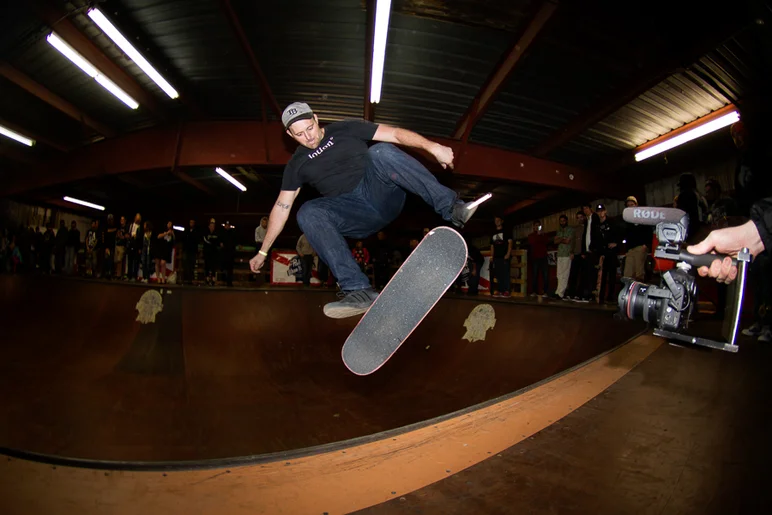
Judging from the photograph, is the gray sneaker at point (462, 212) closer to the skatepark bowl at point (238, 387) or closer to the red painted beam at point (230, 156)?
the skatepark bowl at point (238, 387)

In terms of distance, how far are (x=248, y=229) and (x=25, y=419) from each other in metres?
17.4

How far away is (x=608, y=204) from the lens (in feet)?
45.3

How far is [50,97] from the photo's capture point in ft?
26.6

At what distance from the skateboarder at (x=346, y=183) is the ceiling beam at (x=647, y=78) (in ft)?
21.3

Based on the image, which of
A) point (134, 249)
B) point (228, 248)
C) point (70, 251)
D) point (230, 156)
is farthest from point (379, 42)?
point (70, 251)

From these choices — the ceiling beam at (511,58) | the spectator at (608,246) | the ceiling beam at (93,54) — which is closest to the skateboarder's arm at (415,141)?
the ceiling beam at (511,58)

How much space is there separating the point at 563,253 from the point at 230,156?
8.29 meters

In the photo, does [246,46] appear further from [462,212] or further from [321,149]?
[462,212]

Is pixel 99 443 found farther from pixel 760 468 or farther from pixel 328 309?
pixel 760 468

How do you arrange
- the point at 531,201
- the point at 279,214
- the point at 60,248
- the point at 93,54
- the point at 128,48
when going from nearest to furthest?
the point at 279,214, the point at 128,48, the point at 93,54, the point at 60,248, the point at 531,201

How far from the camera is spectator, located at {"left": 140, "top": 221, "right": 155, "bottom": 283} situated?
10.0 meters

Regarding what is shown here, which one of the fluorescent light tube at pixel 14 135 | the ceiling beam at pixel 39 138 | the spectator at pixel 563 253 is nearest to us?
the spectator at pixel 563 253

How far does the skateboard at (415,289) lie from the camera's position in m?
2.51

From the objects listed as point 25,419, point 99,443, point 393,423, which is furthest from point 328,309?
point 25,419
